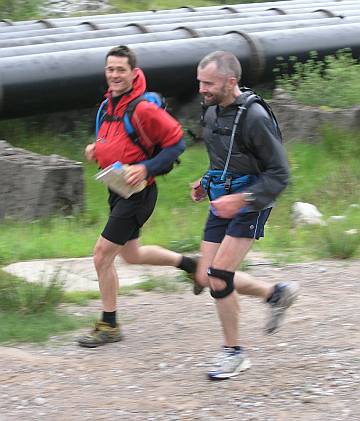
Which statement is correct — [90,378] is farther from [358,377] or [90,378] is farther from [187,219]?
[187,219]

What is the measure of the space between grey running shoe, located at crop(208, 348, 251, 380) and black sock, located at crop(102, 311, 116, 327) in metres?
0.86

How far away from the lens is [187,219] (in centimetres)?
955

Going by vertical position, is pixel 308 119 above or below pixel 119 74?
below

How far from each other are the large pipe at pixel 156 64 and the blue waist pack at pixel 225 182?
6.02 m

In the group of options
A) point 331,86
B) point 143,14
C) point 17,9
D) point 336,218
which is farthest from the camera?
point 17,9

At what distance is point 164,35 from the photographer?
12.9m

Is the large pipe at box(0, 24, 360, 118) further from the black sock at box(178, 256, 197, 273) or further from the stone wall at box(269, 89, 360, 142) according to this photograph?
the black sock at box(178, 256, 197, 273)

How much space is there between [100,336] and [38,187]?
12.6ft

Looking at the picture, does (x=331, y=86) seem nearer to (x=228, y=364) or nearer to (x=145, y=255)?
(x=145, y=255)

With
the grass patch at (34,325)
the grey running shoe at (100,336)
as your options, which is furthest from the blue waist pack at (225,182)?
the grass patch at (34,325)

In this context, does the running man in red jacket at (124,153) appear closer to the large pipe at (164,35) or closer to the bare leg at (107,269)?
the bare leg at (107,269)

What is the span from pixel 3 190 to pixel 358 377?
17.5ft

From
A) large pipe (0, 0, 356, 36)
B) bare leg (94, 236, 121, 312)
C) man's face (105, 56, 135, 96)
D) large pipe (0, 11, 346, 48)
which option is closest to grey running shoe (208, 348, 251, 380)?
bare leg (94, 236, 121, 312)

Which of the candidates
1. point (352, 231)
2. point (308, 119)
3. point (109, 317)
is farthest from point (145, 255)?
point (308, 119)
